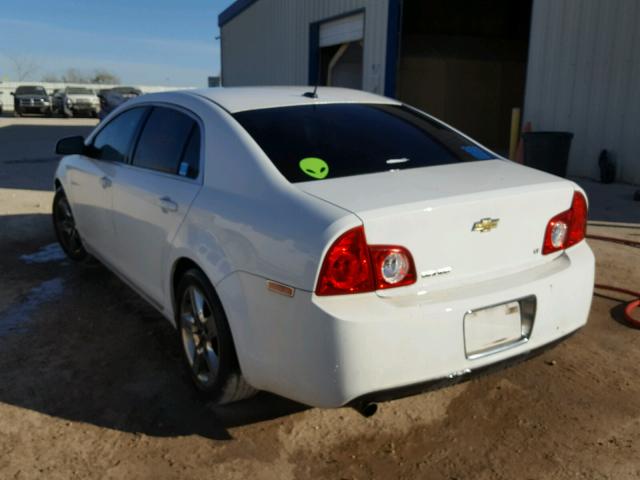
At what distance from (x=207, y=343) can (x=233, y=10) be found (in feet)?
80.5

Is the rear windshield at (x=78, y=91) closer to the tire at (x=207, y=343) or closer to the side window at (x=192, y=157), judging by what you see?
the side window at (x=192, y=157)

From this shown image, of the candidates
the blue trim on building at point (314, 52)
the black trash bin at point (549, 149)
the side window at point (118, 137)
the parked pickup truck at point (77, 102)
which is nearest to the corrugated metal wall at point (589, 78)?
the black trash bin at point (549, 149)

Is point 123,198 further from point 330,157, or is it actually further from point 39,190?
point 39,190

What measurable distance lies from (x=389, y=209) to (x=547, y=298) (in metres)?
0.87

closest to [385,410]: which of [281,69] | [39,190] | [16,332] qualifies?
[16,332]

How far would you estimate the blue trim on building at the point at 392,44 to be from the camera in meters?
12.9

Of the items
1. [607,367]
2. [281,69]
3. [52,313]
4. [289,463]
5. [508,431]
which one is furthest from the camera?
[281,69]

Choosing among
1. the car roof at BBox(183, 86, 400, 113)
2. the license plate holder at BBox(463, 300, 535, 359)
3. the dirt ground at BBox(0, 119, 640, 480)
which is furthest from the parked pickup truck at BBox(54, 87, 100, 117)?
the license plate holder at BBox(463, 300, 535, 359)

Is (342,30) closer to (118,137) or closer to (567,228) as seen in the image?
(118,137)

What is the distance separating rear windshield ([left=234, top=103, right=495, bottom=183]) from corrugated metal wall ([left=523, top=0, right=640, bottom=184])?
23.0ft

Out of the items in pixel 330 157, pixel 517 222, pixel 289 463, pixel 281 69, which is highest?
pixel 281 69

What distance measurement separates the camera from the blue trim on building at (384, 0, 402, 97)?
12906mm

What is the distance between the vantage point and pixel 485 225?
2.62 meters

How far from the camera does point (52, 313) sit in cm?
445
